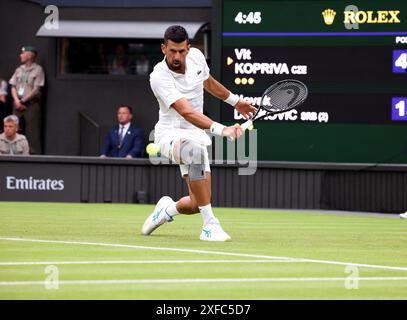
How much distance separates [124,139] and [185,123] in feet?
24.7

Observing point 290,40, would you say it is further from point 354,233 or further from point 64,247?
point 64,247

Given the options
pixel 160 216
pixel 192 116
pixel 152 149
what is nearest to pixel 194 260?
pixel 192 116

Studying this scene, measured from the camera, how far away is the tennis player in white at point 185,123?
412 inches

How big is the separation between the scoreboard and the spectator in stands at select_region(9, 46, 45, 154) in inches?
123

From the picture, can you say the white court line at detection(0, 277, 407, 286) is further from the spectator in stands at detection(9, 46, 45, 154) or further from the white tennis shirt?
the spectator in stands at detection(9, 46, 45, 154)

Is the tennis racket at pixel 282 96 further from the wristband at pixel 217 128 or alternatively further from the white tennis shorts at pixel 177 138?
the wristband at pixel 217 128

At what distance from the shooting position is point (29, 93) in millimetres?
18797

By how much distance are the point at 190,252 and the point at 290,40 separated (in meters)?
8.43

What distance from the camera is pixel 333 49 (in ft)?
57.0

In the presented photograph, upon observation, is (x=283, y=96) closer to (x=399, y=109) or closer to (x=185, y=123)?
(x=185, y=123)

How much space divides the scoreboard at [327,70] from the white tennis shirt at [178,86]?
21.8 feet

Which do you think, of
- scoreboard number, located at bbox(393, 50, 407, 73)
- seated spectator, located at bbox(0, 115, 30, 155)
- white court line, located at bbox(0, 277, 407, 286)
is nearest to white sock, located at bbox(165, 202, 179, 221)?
white court line, located at bbox(0, 277, 407, 286)

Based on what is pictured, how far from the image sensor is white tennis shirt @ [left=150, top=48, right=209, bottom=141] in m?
10.6

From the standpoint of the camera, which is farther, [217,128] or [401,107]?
[401,107]
